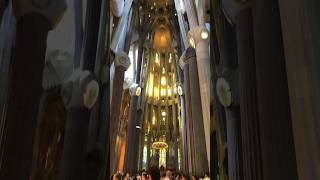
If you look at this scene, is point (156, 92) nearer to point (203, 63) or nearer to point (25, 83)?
point (203, 63)

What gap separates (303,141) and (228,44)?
3526 millimetres

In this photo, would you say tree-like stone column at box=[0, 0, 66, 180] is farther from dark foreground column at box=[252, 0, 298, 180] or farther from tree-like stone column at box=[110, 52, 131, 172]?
tree-like stone column at box=[110, 52, 131, 172]

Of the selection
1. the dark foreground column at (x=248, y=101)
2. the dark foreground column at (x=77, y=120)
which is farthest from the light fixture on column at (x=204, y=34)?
the dark foreground column at (x=248, y=101)

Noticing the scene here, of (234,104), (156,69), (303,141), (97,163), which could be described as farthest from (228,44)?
(156,69)

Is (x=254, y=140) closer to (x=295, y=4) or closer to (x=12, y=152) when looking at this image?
(x=295, y=4)

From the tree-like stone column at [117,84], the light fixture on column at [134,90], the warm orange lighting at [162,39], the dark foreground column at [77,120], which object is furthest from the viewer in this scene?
the warm orange lighting at [162,39]

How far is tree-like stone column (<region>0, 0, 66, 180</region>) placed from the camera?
4289 mm

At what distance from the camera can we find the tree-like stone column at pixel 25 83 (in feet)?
14.1

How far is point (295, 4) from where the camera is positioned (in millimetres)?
3742

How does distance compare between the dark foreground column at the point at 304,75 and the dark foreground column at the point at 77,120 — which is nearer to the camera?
the dark foreground column at the point at 304,75


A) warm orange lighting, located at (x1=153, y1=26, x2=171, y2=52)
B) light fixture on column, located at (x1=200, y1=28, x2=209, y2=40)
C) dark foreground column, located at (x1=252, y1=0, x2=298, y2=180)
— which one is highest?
warm orange lighting, located at (x1=153, y1=26, x2=171, y2=52)

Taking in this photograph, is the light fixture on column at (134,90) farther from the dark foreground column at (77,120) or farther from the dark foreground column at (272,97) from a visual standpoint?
the dark foreground column at (272,97)

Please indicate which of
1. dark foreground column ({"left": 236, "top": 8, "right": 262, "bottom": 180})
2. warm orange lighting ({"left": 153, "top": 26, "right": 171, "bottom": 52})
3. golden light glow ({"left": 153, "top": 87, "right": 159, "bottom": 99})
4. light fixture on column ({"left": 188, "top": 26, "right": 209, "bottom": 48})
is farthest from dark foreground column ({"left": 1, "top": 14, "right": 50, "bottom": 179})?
golden light glow ({"left": 153, "top": 87, "right": 159, "bottom": 99})

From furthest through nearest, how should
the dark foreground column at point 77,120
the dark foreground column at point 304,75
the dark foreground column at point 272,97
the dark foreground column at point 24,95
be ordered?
the dark foreground column at point 77,120, the dark foreground column at point 24,95, the dark foreground column at point 272,97, the dark foreground column at point 304,75
